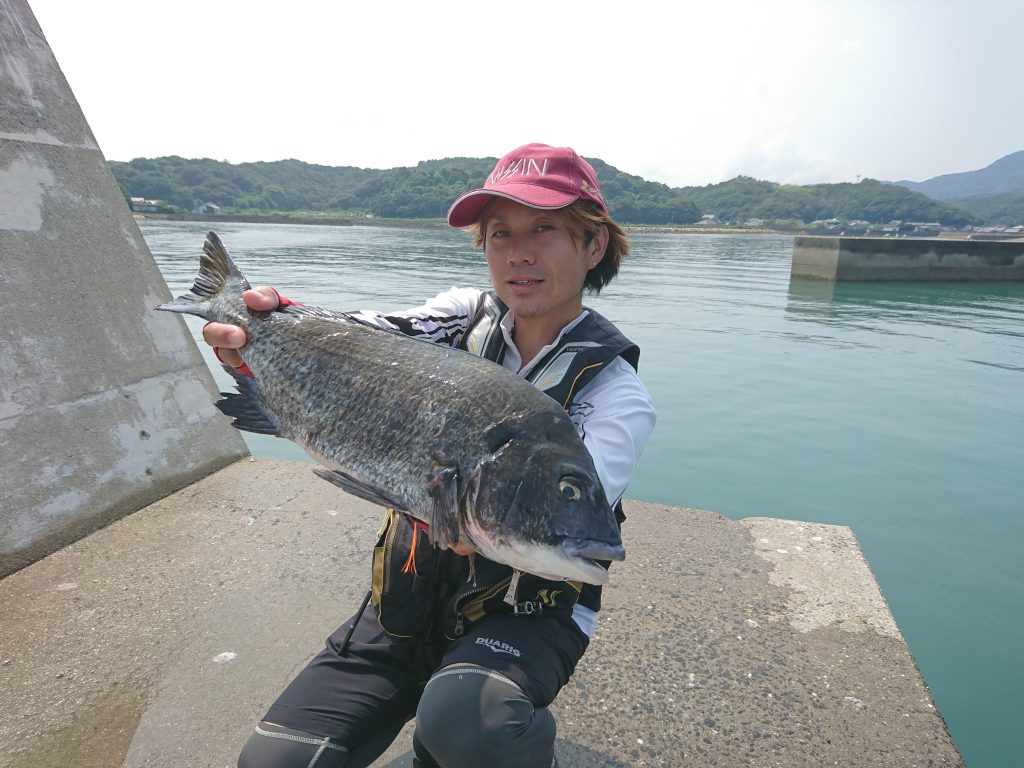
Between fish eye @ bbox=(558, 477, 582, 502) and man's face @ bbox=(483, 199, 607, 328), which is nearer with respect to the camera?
fish eye @ bbox=(558, 477, 582, 502)

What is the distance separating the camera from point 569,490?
1877 mm

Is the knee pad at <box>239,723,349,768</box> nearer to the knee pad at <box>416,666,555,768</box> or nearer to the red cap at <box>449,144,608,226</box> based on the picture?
the knee pad at <box>416,666,555,768</box>

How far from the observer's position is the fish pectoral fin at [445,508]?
1.94 m

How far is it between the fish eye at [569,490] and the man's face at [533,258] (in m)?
0.99

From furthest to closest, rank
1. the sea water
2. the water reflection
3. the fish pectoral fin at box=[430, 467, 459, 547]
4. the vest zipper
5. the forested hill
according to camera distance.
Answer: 1. the forested hill
2. the water reflection
3. the sea water
4. the vest zipper
5. the fish pectoral fin at box=[430, 467, 459, 547]

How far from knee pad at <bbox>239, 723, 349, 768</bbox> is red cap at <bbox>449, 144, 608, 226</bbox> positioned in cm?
207

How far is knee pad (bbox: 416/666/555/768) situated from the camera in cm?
188

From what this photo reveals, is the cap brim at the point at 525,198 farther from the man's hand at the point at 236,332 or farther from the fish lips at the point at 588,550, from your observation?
the fish lips at the point at 588,550

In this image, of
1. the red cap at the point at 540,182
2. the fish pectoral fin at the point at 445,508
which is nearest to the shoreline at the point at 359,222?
the red cap at the point at 540,182

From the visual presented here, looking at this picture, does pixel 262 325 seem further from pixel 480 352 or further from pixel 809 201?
pixel 809 201

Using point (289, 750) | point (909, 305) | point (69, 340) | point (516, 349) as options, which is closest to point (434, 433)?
point (516, 349)

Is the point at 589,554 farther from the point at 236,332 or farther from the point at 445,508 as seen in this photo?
the point at 236,332

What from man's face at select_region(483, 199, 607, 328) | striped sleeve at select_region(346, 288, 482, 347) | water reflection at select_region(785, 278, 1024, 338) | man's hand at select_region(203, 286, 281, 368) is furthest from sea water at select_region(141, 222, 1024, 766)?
man's hand at select_region(203, 286, 281, 368)

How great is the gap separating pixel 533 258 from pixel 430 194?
4690 inches
